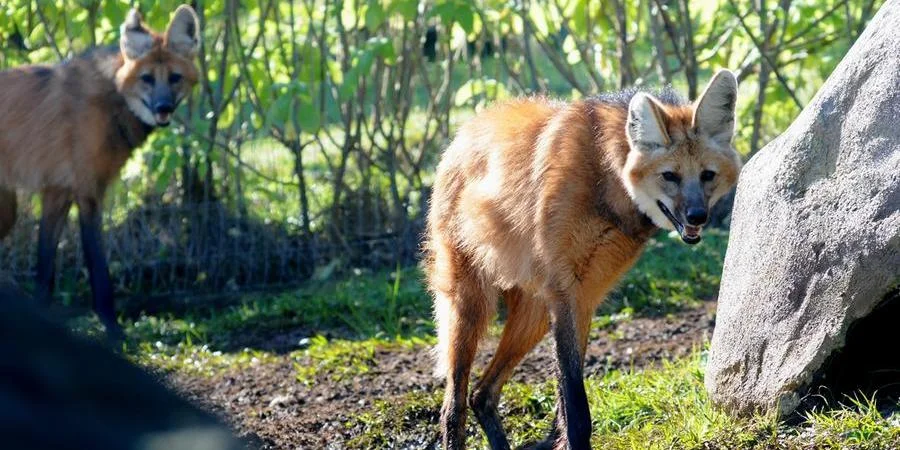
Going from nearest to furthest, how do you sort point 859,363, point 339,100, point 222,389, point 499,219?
point 859,363, point 499,219, point 222,389, point 339,100

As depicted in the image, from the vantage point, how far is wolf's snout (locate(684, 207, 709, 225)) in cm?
364

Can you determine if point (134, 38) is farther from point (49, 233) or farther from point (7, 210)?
point (7, 210)

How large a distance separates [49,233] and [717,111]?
13.9ft

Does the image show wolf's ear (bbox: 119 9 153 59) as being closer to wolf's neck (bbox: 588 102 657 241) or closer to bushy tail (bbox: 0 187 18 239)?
bushy tail (bbox: 0 187 18 239)

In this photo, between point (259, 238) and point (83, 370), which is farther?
point (259, 238)

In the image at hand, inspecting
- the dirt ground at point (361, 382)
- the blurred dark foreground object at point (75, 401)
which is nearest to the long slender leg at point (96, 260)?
the dirt ground at point (361, 382)

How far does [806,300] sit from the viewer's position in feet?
11.4

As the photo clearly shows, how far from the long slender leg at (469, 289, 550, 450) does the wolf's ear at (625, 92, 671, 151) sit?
730 millimetres

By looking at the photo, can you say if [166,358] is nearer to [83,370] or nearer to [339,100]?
[339,100]

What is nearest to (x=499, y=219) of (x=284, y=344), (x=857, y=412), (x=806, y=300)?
(x=806, y=300)

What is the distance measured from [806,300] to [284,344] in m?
3.02

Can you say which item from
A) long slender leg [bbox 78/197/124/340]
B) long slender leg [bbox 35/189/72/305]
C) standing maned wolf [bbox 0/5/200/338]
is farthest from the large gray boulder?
long slender leg [bbox 35/189/72/305]

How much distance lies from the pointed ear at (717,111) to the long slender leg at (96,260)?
3.65 meters

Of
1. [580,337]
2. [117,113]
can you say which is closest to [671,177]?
[580,337]
